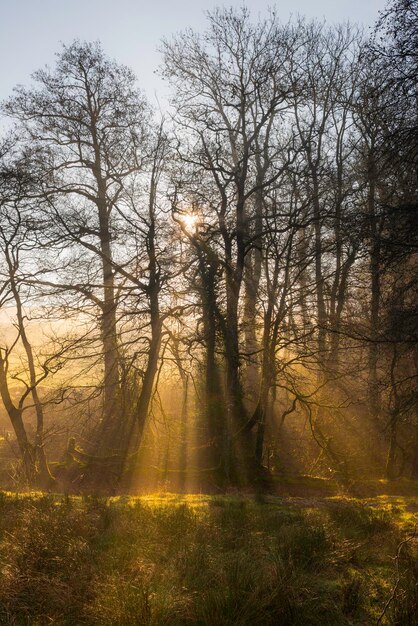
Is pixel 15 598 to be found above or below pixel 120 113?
below

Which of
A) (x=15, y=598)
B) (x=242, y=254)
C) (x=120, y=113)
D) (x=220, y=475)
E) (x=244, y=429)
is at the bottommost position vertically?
(x=15, y=598)

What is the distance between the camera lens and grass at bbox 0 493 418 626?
14.6 feet

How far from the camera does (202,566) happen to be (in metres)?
Answer: 5.41

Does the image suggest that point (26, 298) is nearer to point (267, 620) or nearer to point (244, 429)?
point (244, 429)

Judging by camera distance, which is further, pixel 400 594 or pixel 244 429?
pixel 244 429

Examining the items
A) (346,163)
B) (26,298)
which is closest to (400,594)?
(26,298)

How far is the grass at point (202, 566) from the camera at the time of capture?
14.6 feet

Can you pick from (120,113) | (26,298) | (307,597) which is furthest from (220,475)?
(120,113)

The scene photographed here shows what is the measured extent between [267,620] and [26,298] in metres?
11.5

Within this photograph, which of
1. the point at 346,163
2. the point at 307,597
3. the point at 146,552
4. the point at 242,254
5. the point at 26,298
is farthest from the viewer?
the point at 346,163

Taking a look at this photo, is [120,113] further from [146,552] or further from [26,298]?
[146,552]

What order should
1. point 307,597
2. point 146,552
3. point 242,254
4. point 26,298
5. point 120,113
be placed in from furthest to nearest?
point 120,113 < point 26,298 < point 242,254 < point 146,552 < point 307,597

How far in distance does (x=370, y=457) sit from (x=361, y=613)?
521 inches

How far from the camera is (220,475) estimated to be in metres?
13.0
